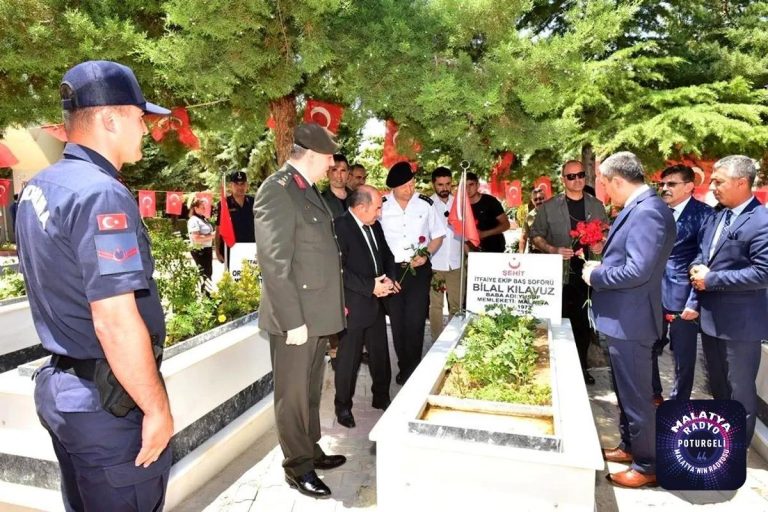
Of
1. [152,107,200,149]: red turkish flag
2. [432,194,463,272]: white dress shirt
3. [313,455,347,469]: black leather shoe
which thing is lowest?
[313,455,347,469]: black leather shoe

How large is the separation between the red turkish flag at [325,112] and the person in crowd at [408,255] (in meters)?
0.77

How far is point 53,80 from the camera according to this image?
4.13 m

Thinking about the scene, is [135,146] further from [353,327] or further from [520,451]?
[353,327]

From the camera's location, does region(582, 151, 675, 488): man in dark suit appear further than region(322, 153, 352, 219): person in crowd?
No

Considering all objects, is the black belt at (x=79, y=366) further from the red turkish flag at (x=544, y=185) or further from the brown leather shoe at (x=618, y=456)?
the red turkish flag at (x=544, y=185)

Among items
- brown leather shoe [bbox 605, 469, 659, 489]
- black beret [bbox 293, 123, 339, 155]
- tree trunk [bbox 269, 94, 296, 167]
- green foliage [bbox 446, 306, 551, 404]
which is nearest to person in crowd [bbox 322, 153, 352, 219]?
tree trunk [bbox 269, 94, 296, 167]

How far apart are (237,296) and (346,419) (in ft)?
4.96

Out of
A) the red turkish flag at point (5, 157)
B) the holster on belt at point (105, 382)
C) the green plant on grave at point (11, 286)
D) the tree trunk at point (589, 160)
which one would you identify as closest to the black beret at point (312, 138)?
the holster on belt at point (105, 382)

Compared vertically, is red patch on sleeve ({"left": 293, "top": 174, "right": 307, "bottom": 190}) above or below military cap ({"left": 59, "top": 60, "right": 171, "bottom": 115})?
below

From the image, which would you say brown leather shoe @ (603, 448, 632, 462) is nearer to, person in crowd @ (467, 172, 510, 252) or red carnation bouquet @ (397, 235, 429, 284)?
red carnation bouquet @ (397, 235, 429, 284)

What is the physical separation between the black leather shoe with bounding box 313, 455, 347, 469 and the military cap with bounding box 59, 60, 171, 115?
271cm

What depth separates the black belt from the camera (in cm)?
170

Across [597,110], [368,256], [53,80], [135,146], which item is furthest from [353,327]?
[597,110]

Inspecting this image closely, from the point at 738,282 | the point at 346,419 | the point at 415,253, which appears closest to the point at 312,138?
the point at 415,253
